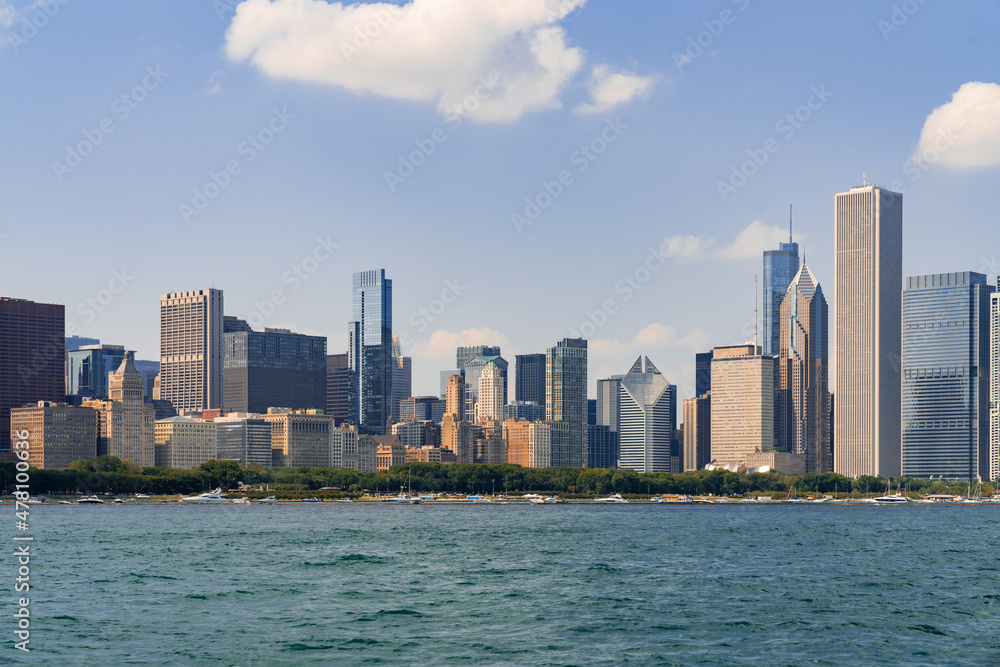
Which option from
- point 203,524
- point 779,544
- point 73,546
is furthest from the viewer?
point 203,524

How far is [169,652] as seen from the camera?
54625 millimetres

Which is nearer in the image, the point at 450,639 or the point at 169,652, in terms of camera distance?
the point at 169,652

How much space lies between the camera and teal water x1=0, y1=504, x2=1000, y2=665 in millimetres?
55688

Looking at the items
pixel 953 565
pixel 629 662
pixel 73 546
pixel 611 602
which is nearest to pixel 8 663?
pixel 629 662

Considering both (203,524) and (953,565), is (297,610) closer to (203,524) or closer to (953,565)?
(953,565)

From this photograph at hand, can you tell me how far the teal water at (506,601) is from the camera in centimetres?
5569

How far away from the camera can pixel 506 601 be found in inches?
2847

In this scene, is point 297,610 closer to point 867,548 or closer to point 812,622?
point 812,622

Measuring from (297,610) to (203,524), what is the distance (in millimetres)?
99469

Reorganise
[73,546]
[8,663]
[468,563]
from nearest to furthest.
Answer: [8,663] < [468,563] < [73,546]

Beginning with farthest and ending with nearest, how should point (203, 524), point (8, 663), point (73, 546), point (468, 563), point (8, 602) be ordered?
point (203, 524), point (73, 546), point (468, 563), point (8, 602), point (8, 663)

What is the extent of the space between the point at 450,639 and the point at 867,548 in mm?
73593

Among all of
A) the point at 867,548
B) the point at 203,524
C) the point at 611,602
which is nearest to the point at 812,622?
the point at 611,602

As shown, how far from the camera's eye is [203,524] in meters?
163
